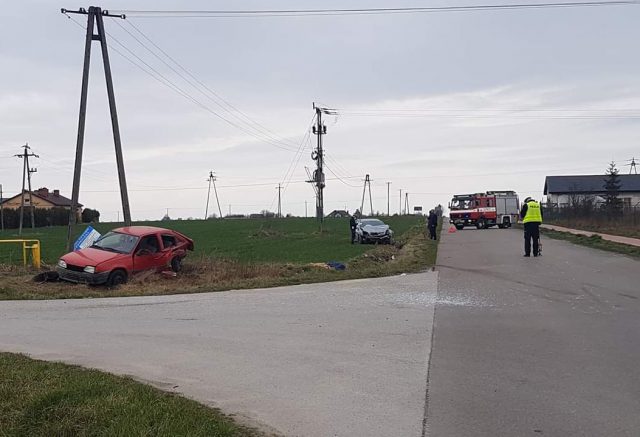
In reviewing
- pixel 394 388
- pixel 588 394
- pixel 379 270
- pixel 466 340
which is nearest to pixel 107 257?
pixel 379 270

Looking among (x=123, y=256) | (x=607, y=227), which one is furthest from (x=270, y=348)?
(x=607, y=227)

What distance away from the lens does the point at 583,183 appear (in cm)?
9438

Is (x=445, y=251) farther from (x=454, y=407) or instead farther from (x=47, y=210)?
(x=47, y=210)

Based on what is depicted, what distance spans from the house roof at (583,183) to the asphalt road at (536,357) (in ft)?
266

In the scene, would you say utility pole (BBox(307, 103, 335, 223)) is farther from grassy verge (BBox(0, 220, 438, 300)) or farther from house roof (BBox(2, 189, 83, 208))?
house roof (BBox(2, 189, 83, 208))

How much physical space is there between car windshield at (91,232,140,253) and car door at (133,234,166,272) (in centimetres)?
20

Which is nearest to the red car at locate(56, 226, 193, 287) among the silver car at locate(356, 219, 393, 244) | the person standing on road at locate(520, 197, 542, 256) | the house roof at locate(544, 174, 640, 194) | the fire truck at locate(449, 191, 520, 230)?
the person standing on road at locate(520, 197, 542, 256)

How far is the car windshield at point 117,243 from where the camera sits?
17578 mm

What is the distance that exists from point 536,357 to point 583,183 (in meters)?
92.9

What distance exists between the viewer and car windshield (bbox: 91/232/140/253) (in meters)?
17.6

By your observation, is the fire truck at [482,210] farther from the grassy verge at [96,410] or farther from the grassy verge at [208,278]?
the grassy verge at [96,410]

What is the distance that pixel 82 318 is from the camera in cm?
1141

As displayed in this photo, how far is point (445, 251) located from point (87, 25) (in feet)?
49.6

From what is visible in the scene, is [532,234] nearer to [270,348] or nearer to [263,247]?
[270,348]
